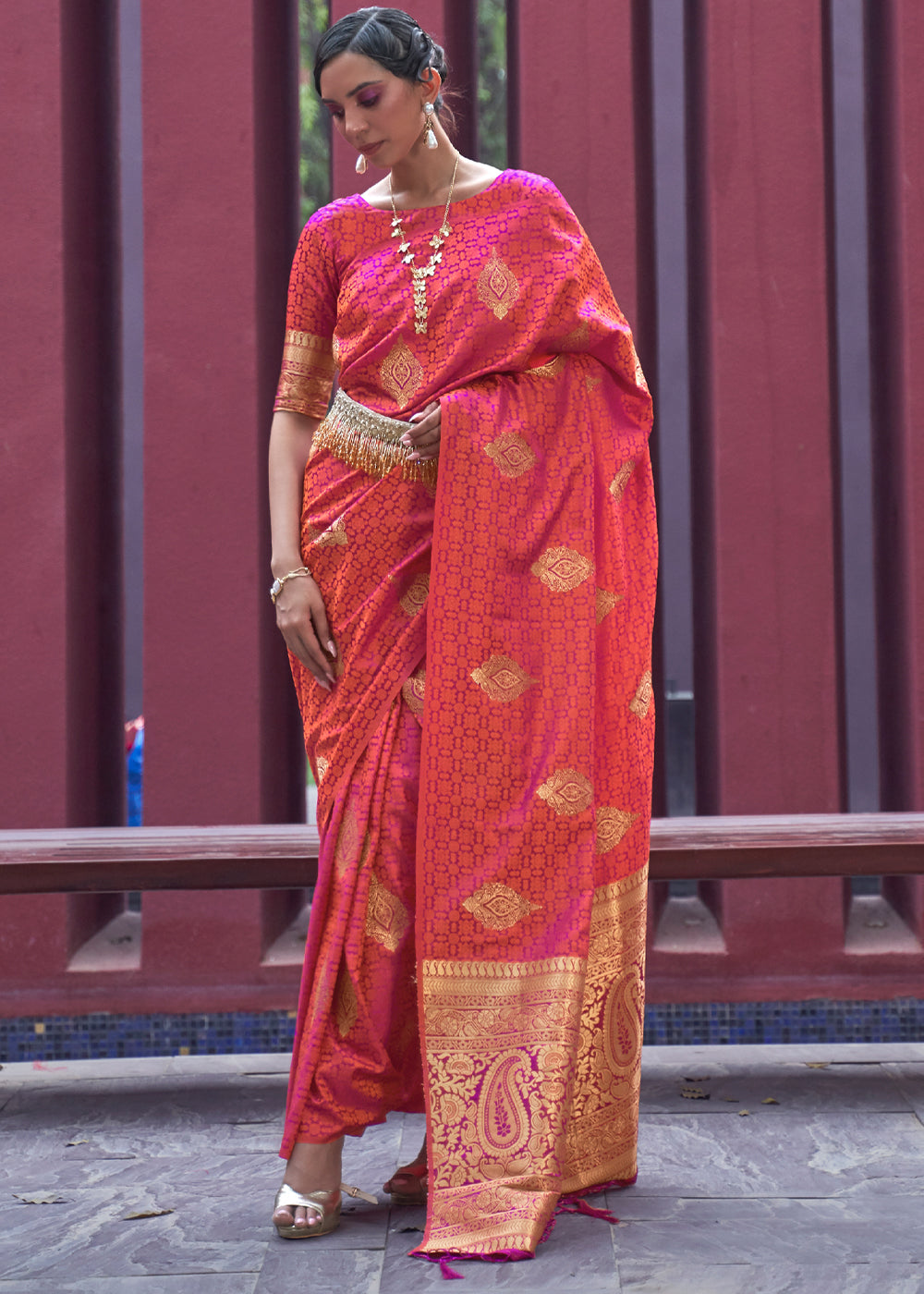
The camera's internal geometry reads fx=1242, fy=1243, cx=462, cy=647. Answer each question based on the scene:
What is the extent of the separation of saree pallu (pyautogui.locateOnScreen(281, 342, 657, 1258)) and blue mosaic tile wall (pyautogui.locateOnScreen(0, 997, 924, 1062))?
1211 millimetres

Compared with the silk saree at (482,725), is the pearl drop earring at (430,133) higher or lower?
higher

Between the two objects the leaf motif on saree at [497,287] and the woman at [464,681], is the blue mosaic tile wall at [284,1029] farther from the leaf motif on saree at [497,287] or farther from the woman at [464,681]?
the leaf motif on saree at [497,287]

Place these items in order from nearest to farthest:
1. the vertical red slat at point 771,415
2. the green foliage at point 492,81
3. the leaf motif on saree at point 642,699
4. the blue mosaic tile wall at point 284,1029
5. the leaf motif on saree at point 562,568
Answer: the leaf motif on saree at point 562,568
the leaf motif on saree at point 642,699
the blue mosaic tile wall at point 284,1029
the vertical red slat at point 771,415
the green foliage at point 492,81

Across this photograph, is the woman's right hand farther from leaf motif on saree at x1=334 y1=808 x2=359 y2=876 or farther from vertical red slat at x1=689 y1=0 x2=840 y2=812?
vertical red slat at x1=689 y1=0 x2=840 y2=812

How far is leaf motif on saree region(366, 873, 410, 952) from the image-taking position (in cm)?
206

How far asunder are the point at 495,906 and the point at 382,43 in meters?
1.43

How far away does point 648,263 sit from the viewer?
364cm

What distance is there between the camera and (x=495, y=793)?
204 centimetres

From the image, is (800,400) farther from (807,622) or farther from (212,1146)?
(212,1146)

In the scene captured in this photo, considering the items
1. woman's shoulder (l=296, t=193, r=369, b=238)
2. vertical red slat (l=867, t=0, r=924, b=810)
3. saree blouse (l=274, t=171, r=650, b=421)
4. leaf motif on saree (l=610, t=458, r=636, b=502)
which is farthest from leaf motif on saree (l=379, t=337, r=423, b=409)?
vertical red slat (l=867, t=0, r=924, b=810)

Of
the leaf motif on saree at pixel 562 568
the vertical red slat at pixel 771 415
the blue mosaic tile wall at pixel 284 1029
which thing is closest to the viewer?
the leaf motif on saree at pixel 562 568

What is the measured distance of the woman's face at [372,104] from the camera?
2.05 meters

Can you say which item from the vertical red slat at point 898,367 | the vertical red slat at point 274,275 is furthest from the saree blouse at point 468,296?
the vertical red slat at point 898,367

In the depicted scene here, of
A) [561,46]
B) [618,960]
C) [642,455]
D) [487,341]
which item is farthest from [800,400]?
[618,960]
